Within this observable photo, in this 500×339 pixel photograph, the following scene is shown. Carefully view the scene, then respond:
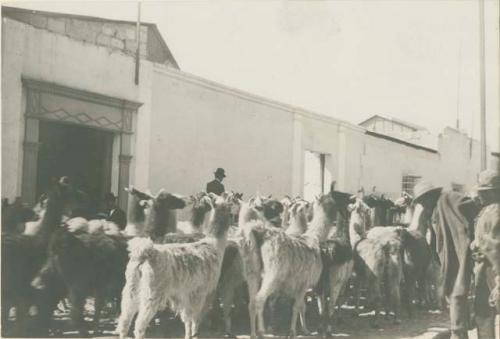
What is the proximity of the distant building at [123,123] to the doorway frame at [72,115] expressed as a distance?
0.02 meters

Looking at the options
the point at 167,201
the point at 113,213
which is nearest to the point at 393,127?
the point at 113,213

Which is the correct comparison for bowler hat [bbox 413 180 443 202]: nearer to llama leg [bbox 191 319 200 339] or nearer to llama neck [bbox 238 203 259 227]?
llama neck [bbox 238 203 259 227]

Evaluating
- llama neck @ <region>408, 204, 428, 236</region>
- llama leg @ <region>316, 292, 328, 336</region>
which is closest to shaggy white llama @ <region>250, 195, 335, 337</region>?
llama leg @ <region>316, 292, 328, 336</region>

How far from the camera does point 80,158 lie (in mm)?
10523

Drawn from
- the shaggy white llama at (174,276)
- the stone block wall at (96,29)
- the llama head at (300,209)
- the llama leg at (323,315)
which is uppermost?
the stone block wall at (96,29)

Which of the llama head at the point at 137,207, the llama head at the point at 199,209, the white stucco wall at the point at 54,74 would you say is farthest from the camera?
the white stucco wall at the point at 54,74

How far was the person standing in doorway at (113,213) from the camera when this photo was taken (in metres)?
8.81

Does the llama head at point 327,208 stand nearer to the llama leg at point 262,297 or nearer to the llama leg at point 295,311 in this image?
the llama leg at point 295,311

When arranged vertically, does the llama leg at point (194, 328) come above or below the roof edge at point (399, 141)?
below

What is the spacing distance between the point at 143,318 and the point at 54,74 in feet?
17.6

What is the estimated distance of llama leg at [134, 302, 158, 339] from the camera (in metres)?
5.24

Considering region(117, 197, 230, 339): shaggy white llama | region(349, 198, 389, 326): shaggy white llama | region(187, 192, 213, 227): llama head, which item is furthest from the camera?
region(349, 198, 389, 326): shaggy white llama

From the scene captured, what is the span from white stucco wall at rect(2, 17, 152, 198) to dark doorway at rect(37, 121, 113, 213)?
27 cm

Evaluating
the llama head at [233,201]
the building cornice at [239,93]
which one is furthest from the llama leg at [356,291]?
the building cornice at [239,93]
